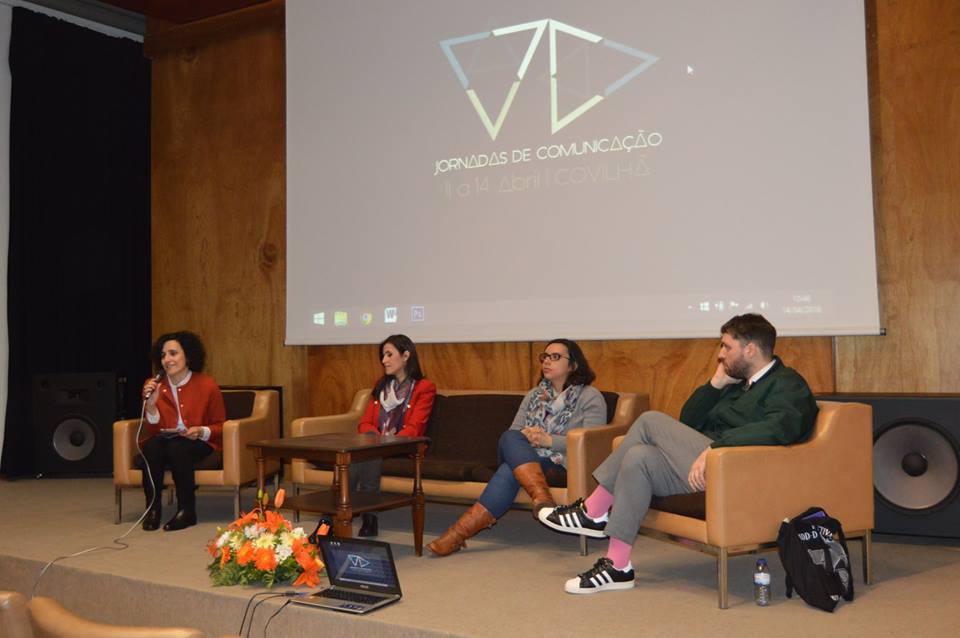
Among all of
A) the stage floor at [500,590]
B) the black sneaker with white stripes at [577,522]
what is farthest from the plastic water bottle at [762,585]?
the black sneaker with white stripes at [577,522]

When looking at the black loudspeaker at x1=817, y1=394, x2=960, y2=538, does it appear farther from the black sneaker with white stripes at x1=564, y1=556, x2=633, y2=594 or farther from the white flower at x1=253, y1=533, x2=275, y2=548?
the white flower at x1=253, y1=533, x2=275, y2=548

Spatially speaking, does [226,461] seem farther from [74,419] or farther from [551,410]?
[74,419]

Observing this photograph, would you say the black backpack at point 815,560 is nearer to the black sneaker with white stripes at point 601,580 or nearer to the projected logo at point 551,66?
the black sneaker with white stripes at point 601,580

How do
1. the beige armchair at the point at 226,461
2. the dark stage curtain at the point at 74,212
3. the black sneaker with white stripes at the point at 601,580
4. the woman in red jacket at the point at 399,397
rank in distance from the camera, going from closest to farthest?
the black sneaker with white stripes at the point at 601,580, the woman in red jacket at the point at 399,397, the beige armchair at the point at 226,461, the dark stage curtain at the point at 74,212

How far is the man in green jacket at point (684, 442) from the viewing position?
348 cm

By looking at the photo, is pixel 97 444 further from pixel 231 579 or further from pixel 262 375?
pixel 231 579

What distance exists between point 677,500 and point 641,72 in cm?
241

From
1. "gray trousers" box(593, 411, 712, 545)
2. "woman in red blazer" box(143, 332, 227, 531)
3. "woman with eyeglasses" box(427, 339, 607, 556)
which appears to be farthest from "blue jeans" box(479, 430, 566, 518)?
"woman in red blazer" box(143, 332, 227, 531)

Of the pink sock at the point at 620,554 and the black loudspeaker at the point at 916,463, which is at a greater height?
the black loudspeaker at the point at 916,463

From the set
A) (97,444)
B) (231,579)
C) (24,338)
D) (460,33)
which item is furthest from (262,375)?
(231,579)

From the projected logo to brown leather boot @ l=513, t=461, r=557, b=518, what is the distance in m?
1.99

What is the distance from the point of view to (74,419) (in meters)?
6.74

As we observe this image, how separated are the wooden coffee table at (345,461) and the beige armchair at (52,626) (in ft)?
7.20

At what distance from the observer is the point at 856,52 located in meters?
4.46
